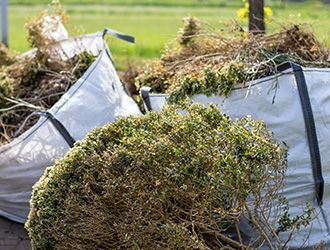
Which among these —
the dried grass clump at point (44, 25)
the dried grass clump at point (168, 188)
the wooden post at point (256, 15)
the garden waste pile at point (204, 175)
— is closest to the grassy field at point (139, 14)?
the dried grass clump at point (44, 25)

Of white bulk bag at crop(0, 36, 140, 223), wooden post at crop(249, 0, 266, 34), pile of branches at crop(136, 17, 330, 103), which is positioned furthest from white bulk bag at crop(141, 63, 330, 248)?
wooden post at crop(249, 0, 266, 34)

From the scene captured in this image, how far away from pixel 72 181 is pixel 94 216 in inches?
12.5

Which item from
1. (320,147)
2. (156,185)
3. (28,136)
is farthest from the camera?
(28,136)

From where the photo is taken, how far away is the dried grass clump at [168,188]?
200 inches

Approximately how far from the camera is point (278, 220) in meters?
5.63

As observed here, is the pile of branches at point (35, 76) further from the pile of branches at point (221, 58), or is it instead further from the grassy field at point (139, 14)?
the grassy field at point (139, 14)

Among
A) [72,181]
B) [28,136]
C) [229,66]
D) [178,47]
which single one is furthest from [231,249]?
[178,47]

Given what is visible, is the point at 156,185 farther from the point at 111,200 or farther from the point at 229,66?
the point at 229,66

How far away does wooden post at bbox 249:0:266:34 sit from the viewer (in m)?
7.84

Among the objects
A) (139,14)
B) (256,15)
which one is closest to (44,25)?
(256,15)

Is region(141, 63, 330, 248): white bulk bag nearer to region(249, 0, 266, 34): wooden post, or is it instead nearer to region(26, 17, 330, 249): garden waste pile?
region(26, 17, 330, 249): garden waste pile

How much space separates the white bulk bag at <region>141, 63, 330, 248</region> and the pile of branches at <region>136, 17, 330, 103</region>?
165 mm

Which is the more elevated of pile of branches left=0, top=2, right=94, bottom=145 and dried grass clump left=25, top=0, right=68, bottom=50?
dried grass clump left=25, top=0, right=68, bottom=50

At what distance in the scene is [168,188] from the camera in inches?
202
